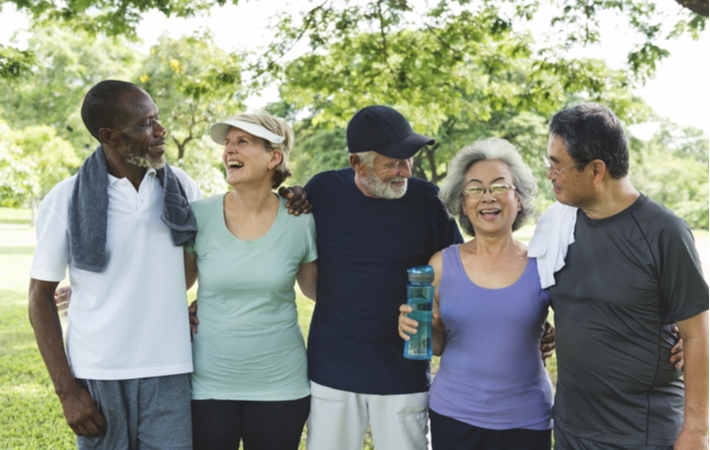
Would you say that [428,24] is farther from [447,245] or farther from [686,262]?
[686,262]

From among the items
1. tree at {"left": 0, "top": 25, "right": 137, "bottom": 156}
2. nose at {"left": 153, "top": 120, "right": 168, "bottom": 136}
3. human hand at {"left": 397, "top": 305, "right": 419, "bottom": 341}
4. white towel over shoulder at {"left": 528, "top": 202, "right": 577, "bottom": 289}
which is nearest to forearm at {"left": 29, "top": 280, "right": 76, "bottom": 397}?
nose at {"left": 153, "top": 120, "right": 168, "bottom": 136}

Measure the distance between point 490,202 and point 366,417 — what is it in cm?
119

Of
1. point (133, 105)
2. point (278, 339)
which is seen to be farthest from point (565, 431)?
point (133, 105)

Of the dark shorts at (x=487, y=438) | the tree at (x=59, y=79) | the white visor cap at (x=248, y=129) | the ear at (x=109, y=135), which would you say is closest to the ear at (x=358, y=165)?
the white visor cap at (x=248, y=129)

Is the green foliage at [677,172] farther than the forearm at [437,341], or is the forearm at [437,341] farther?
the green foliage at [677,172]

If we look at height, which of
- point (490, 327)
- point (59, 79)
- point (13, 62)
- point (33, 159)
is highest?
point (59, 79)

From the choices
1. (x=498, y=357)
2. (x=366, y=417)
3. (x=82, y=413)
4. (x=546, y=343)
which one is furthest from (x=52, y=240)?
(x=546, y=343)

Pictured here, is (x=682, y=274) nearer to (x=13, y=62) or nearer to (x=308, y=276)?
(x=308, y=276)

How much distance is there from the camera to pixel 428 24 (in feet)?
30.1

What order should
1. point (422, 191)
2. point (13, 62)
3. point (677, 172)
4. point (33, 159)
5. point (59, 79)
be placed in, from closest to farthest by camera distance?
point (422, 191)
point (13, 62)
point (33, 159)
point (59, 79)
point (677, 172)

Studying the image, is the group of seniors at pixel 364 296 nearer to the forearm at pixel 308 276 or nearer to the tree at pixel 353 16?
the forearm at pixel 308 276

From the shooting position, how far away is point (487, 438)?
9.24 feet

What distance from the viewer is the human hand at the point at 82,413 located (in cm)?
273

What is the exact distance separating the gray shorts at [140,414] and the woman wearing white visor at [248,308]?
15cm
